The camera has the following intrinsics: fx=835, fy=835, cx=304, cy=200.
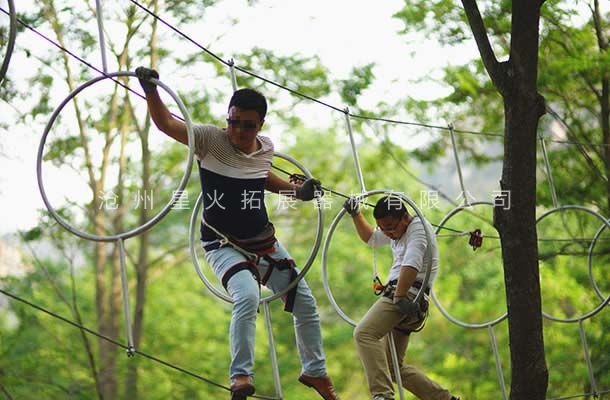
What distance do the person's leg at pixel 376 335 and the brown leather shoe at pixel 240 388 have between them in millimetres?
789

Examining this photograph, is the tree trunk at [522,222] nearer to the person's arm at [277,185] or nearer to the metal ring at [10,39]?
the person's arm at [277,185]

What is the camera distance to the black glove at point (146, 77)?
2953mm

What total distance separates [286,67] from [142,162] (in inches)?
79.6

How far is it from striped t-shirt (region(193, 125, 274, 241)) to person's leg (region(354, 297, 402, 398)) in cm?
74

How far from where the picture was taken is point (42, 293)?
497 inches

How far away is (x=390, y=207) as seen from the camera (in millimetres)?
3691

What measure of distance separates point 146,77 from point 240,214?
0.65 metres

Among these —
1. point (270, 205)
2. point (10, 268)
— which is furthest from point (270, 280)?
point (270, 205)

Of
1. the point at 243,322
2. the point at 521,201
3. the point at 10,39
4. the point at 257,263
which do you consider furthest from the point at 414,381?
the point at 10,39

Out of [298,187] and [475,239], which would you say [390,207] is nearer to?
[298,187]

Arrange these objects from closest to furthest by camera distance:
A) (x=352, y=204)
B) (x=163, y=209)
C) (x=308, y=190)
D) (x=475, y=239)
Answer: (x=163, y=209)
(x=308, y=190)
(x=352, y=204)
(x=475, y=239)

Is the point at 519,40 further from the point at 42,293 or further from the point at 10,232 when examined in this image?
the point at 42,293

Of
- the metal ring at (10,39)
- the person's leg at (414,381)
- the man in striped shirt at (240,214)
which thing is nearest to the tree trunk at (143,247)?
the person's leg at (414,381)

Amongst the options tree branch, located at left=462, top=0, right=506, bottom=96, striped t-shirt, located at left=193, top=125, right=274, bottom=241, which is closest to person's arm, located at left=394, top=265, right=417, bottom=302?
striped t-shirt, located at left=193, top=125, right=274, bottom=241
